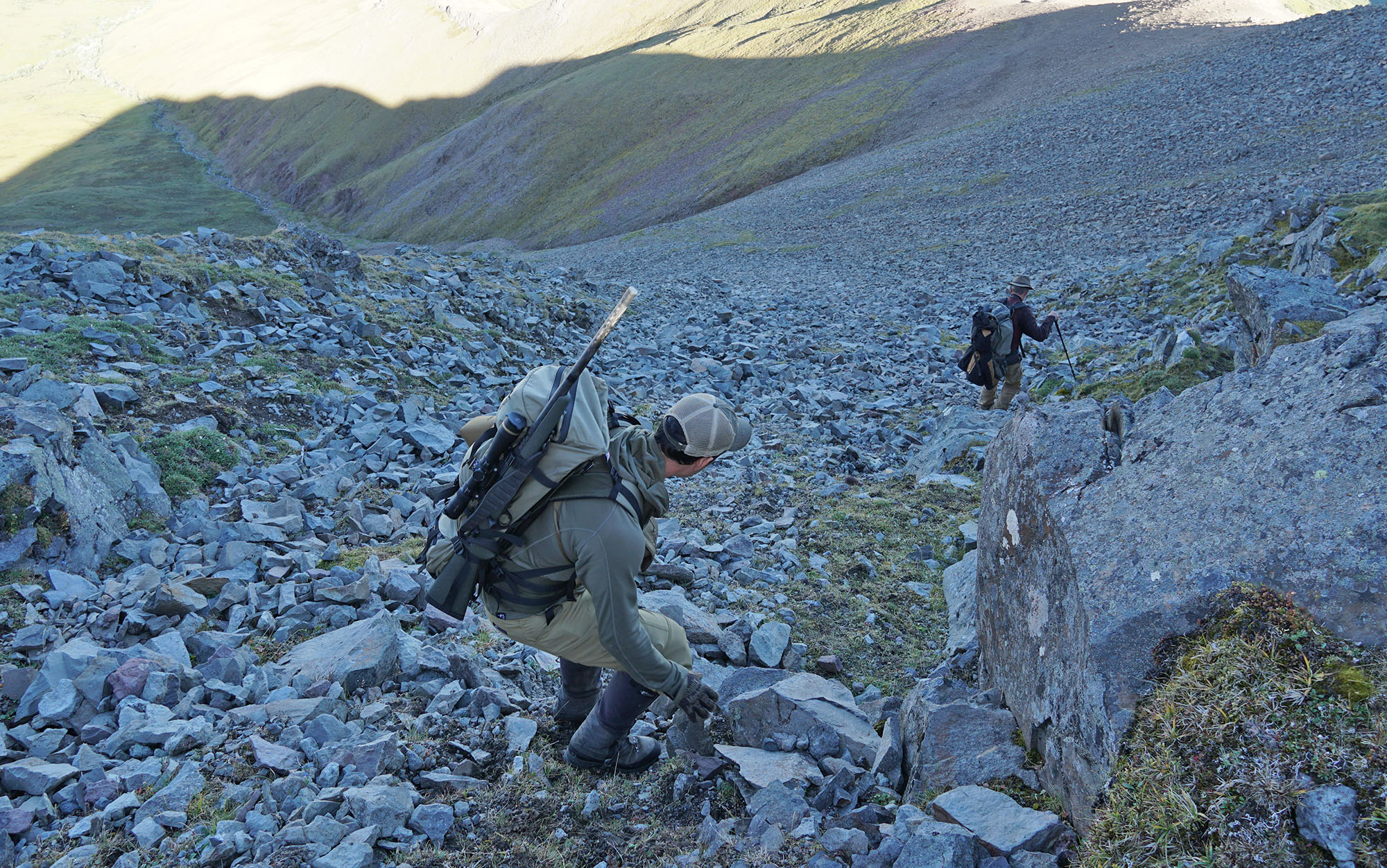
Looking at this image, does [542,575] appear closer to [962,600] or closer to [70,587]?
[962,600]

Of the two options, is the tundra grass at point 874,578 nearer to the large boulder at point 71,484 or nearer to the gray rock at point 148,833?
the gray rock at point 148,833

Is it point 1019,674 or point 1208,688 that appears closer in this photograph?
point 1208,688

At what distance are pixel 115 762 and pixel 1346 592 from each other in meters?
6.32

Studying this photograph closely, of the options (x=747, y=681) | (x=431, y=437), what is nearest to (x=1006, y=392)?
(x=431, y=437)

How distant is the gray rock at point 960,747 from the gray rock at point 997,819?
0.24m

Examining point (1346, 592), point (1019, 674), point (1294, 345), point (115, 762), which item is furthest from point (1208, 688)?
point (115, 762)

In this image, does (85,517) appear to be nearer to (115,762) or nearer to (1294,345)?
(115,762)

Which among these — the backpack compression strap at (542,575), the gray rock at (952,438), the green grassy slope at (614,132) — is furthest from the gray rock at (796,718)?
the green grassy slope at (614,132)

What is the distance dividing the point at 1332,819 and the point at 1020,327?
10.8 meters

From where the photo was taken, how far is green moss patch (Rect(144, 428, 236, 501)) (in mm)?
8688

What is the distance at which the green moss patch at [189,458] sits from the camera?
8.69 metres

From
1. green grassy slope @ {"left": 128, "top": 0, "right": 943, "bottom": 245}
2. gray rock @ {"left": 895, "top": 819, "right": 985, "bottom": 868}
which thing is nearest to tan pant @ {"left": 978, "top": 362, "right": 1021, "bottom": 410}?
gray rock @ {"left": 895, "top": 819, "right": 985, "bottom": 868}

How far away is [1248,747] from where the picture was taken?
2.87 metres

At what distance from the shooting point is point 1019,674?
4.39m
